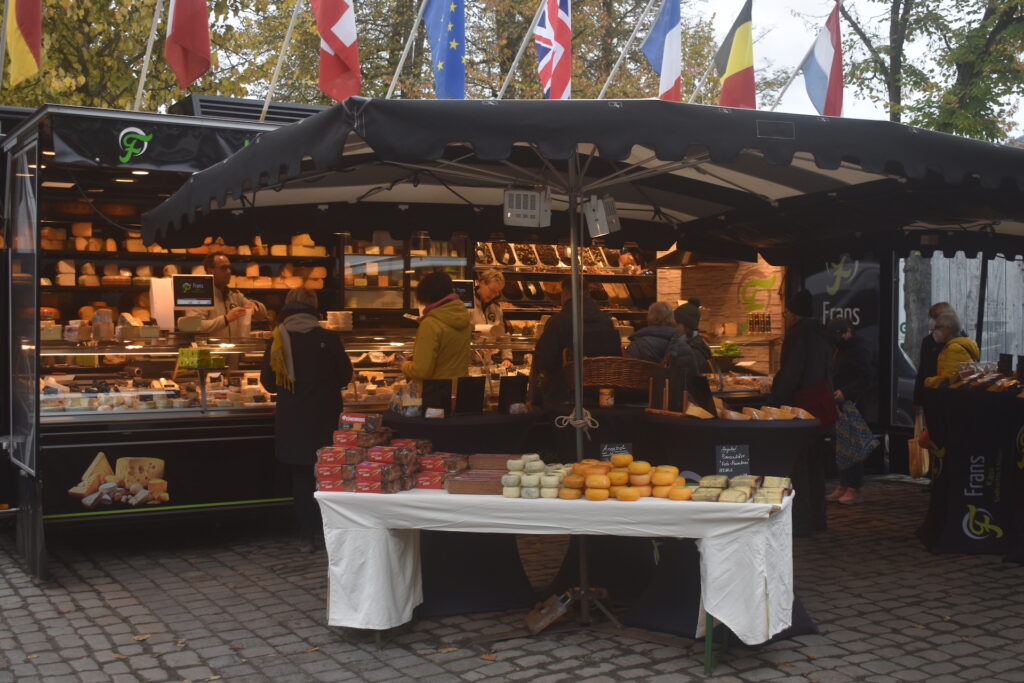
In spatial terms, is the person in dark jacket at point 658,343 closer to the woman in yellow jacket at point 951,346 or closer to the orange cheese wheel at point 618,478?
the woman in yellow jacket at point 951,346

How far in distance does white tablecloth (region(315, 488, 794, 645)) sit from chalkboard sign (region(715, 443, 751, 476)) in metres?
0.54

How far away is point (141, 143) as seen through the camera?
693cm

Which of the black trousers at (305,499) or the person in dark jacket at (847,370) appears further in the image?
the person in dark jacket at (847,370)

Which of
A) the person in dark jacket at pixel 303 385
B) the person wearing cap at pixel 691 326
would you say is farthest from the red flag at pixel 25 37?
the person wearing cap at pixel 691 326

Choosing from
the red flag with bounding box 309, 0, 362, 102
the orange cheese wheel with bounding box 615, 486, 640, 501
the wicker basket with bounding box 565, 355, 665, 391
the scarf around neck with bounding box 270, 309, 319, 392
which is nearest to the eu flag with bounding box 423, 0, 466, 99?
the red flag with bounding box 309, 0, 362, 102

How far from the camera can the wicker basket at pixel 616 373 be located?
5781mm

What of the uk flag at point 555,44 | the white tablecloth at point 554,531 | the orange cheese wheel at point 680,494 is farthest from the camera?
the uk flag at point 555,44

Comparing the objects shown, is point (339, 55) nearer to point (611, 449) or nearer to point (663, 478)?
point (611, 449)

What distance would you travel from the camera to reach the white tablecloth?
4.46 m

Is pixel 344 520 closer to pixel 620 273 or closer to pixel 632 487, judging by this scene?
pixel 632 487

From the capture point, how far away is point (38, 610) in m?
5.84

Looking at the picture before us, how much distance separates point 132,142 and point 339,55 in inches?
80.5

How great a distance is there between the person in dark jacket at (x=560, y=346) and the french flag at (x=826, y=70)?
5310 millimetres

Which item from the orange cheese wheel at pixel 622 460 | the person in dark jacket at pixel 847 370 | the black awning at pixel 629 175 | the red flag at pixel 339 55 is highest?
the red flag at pixel 339 55
